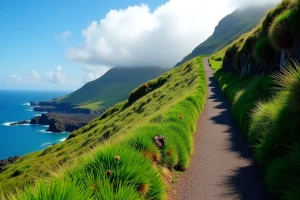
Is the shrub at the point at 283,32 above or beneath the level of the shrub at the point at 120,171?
above

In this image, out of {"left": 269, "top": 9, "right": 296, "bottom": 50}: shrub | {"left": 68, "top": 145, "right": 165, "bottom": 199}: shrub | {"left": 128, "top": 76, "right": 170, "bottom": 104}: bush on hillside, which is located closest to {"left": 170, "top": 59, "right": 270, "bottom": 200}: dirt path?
{"left": 68, "top": 145, "right": 165, "bottom": 199}: shrub

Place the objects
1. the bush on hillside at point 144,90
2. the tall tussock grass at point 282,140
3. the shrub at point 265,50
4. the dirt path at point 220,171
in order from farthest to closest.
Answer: the bush on hillside at point 144,90
the shrub at point 265,50
the dirt path at point 220,171
the tall tussock grass at point 282,140

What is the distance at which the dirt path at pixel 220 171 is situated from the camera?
347 inches

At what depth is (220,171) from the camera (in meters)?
10.9

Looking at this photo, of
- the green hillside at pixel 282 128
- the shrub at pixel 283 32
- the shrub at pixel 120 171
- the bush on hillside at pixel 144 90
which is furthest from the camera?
the bush on hillside at pixel 144 90

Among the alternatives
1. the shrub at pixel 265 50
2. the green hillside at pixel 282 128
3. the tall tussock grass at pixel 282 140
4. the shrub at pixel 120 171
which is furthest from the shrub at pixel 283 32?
the shrub at pixel 120 171

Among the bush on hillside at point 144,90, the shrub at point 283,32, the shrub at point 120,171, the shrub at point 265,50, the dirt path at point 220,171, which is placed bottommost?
the bush on hillside at point 144,90

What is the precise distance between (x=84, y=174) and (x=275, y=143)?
19.7 ft

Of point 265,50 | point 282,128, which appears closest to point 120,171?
point 282,128

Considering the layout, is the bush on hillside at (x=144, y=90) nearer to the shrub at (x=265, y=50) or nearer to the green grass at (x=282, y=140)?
the shrub at (x=265, y=50)

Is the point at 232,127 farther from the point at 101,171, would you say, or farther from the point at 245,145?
the point at 101,171

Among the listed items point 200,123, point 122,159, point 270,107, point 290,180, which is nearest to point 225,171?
point 270,107

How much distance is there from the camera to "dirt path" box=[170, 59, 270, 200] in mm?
8820

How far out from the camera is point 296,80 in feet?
27.3
